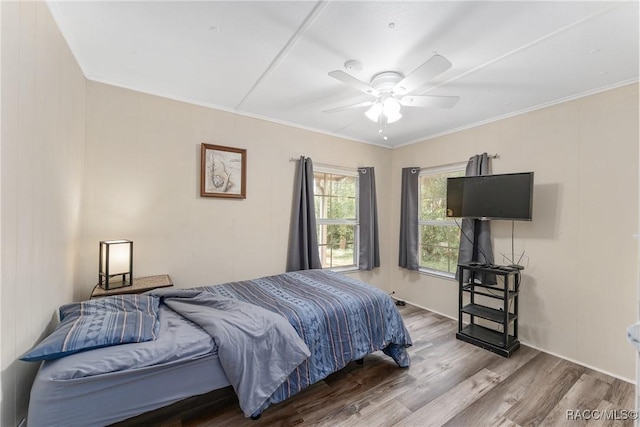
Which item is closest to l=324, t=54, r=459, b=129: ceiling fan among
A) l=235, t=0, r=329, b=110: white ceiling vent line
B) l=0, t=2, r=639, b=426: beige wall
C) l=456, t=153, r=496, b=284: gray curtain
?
l=235, t=0, r=329, b=110: white ceiling vent line

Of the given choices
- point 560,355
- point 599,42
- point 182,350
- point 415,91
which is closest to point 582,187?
point 599,42

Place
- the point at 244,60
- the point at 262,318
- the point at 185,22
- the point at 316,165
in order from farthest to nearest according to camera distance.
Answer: the point at 316,165, the point at 244,60, the point at 262,318, the point at 185,22

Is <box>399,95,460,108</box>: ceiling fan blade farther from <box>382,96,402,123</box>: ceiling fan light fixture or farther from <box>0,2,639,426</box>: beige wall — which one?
<box>0,2,639,426</box>: beige wall

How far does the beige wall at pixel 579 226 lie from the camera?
7.43 ft

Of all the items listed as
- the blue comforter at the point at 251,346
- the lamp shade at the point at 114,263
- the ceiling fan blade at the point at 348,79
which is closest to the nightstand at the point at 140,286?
the lamp shade at the point at 114,263

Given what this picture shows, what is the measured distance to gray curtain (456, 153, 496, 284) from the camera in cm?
312

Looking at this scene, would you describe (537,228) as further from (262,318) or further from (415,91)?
(262,318)

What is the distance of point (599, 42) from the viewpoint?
5.74 feet

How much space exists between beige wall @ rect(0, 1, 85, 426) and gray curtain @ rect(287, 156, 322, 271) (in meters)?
2.13

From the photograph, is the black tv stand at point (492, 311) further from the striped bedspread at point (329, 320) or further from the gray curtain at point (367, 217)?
the gray curtain at point (367, 217)

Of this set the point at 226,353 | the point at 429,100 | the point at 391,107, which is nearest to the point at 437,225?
the point at 429,100

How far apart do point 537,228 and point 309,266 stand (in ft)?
8.48

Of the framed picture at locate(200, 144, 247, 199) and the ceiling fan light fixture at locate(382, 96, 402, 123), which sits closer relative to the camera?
the ceiling fan light fixture at locate(382, 96, 402, 123)

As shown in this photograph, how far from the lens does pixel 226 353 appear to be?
1.53m
